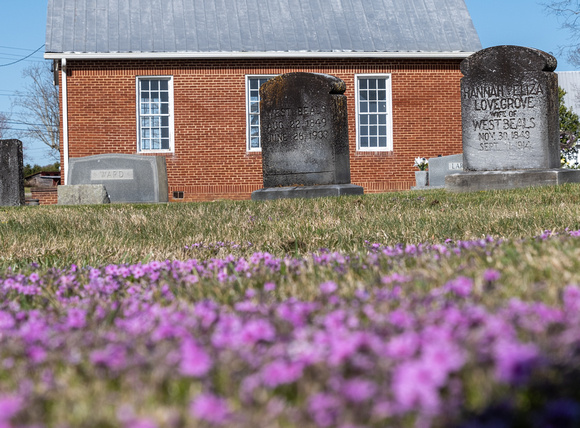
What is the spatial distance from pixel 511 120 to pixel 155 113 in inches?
462

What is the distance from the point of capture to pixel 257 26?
19953mm

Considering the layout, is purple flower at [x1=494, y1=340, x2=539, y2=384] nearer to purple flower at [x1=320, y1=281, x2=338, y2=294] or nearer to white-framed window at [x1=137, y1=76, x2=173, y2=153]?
purple flower at [x1=320, y1=281, x2=338, y2=294]

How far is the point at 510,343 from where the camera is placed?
Result: 3.08 feet

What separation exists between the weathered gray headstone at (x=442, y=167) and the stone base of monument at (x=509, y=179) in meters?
6.86

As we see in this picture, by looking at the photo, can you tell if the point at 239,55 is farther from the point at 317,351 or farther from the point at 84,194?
the point at 317,351

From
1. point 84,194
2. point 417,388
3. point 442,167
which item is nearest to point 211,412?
→ point 417,388

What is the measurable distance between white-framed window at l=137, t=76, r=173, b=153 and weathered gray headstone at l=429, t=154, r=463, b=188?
785cm

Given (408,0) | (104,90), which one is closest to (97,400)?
(104,90)

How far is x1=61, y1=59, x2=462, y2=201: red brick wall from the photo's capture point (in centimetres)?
1875

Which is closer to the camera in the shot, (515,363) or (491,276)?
(515,363)

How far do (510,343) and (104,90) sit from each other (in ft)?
62.9

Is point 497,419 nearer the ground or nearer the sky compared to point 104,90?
nearer the ground

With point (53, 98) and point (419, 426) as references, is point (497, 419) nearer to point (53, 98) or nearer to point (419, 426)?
point (419, 426)

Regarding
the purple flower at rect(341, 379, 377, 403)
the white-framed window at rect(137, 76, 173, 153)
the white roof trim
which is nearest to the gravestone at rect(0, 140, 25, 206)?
the white roof trim
